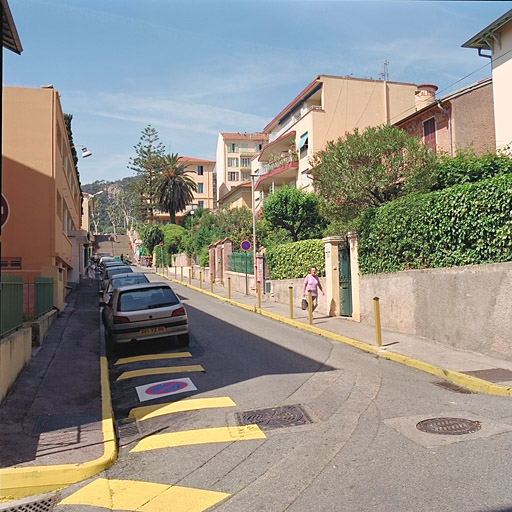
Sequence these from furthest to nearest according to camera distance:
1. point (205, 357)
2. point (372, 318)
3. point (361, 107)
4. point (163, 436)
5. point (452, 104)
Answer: point (361, 107), point (452, 104), point (372, 318), point (205, 357), point (163, 436)

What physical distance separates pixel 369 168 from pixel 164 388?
507 inches

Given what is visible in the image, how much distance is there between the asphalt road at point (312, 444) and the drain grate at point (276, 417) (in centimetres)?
4

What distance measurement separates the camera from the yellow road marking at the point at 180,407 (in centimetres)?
741

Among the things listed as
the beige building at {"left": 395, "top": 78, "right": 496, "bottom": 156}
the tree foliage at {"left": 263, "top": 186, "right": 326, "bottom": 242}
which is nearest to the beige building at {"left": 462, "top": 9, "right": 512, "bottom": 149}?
the beige building at {"left": 395, "top": 78, "right": 496, "bottom": 156}

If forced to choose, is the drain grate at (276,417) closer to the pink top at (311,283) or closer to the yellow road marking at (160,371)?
the yellow road marking at (160,371)

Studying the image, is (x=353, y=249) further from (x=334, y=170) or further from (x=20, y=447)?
(x=20, y=447)

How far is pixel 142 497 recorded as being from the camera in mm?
4766

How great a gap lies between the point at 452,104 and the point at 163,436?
73.1 feet

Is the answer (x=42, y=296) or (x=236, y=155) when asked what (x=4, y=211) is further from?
(x=236, y=155)

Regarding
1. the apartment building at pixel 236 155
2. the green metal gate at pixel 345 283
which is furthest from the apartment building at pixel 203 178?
the green metal gate at pixel 345 283

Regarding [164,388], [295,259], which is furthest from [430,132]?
[164,388]

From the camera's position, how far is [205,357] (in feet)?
Answer: 36.8

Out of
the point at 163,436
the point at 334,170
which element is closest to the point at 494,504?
the point at 163,436

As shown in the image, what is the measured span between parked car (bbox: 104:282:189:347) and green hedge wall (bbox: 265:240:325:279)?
8689mm
